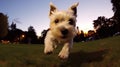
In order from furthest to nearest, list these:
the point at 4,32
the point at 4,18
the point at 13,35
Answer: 1. the point at 13,35
2. the point at 4,18
3. the point at 4,32

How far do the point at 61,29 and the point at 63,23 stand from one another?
0.25 m

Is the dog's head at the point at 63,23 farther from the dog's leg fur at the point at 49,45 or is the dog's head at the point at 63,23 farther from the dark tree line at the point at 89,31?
the dark tree line at the point at 89,31

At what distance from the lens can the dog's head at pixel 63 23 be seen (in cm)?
1105

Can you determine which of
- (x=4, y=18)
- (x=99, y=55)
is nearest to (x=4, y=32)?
(x=4, y=18)

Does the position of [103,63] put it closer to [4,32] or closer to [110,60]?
[110,60]

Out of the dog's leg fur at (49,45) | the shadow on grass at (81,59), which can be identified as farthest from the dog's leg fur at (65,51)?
the shadow on grass at (81,59)

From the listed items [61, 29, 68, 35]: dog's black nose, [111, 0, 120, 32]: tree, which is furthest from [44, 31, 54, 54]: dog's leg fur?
[111, 0, 120, 32]: tree

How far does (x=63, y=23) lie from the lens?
11125 mm

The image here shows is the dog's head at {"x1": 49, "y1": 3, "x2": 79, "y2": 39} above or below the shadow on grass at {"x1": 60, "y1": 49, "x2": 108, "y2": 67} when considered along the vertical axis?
above

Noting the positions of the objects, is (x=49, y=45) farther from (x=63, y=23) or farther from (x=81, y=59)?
(x=81, y=59)

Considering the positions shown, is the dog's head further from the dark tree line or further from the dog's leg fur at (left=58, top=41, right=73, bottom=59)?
the dark tree line

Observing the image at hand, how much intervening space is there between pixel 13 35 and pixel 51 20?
103649 millimetres

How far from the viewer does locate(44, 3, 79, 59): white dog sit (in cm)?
1109

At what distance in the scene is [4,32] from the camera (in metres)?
68.7
